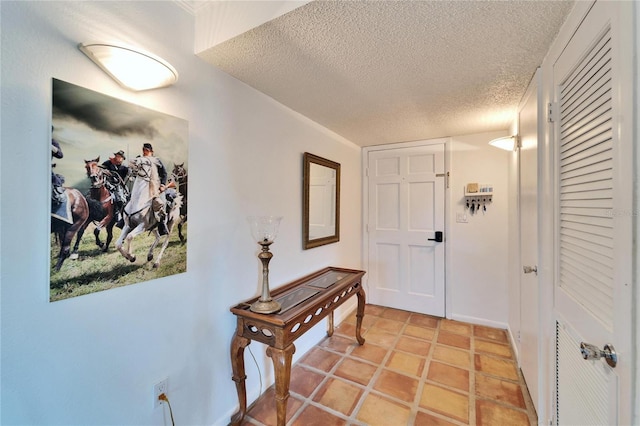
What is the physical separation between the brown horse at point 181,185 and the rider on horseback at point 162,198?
0.03 m

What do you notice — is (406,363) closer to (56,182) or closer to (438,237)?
(438,237)

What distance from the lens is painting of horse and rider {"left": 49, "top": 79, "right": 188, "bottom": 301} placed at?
3.04ft

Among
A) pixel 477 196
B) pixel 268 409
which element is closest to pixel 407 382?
pixel 268 409

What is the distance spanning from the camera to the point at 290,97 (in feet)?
6.40

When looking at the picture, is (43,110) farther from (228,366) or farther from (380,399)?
(380,399)

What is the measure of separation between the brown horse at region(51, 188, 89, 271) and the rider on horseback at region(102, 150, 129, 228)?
10cm

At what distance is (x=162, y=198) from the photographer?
49.0 inches

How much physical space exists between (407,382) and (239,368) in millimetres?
1236

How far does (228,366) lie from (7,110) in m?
1.55

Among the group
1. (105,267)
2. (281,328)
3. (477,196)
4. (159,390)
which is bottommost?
(159,390)

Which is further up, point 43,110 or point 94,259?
point 43,110

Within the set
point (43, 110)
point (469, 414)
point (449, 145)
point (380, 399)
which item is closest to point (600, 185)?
point (469, 414)

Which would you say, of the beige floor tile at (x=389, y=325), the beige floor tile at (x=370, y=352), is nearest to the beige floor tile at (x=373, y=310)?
the beige floor tile at (x=389, y=325)

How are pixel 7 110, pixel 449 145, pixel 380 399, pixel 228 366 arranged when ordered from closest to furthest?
1. pixel 7 110
2. pixel 228 366
3. pixel 380 399
4. pixel 449 145
